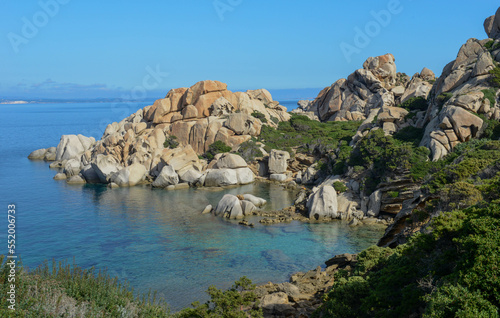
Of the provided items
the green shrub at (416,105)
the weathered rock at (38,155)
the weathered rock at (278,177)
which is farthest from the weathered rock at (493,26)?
the weathered rock at (38,155)

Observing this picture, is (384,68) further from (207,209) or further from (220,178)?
(207,209)

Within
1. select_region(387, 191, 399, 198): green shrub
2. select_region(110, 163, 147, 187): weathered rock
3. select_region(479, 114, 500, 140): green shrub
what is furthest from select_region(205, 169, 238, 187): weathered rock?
select_region(479, 114, 500, 140): green shrub

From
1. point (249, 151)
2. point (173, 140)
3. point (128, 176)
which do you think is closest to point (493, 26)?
point (249, 151)

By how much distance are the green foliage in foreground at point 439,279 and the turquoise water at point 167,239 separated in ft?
36.0

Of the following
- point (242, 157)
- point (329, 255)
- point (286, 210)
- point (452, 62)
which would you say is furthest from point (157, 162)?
point (452, 62)

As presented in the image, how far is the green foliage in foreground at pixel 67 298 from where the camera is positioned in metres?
16.4

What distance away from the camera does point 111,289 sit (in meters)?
19.7

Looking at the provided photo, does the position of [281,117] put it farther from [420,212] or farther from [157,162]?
[420,212]

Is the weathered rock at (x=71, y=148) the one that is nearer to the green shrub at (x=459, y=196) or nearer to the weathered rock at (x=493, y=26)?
the green shrub at (x=459, y=196)

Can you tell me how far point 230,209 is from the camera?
43.5m

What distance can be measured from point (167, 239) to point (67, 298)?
18.9m

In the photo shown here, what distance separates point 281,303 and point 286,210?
22583mm

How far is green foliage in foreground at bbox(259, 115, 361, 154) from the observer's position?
65.4 metres

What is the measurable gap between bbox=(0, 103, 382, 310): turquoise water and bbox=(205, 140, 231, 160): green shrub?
12562mm
